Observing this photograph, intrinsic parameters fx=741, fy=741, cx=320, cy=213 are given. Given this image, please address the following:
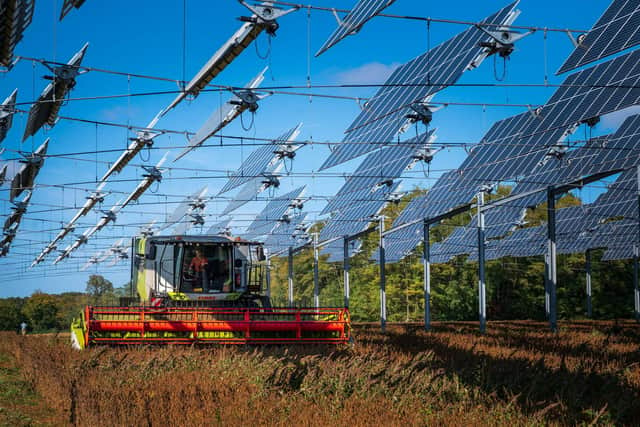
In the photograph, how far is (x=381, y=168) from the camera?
30312 mm

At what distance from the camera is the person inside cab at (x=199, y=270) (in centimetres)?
2059

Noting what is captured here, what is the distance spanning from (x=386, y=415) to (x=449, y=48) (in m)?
14.9

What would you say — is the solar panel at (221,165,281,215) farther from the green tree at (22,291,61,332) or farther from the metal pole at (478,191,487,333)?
the green tree at (22,291,61,332)

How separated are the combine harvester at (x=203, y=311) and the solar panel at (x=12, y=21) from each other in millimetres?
6163

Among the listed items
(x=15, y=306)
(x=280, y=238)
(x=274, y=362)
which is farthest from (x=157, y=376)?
(x=15, y=306)

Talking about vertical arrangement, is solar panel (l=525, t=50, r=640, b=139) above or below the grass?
above

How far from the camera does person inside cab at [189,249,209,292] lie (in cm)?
2059

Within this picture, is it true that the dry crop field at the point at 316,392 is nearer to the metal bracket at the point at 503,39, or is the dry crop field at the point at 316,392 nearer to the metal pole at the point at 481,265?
the metal bracket at the point at 503,39

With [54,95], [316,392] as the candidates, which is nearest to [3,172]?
[54,95]

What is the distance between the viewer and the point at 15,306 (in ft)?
232

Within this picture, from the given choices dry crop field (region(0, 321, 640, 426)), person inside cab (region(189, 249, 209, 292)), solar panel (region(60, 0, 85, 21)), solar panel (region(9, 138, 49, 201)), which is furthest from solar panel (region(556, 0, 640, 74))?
solar panel (region(9, 138, 49, 201))

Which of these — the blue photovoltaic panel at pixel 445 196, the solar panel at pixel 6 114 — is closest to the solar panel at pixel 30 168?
the solar panel at pixel 6 114

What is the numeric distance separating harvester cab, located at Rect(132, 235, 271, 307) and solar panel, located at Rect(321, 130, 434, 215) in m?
7.04

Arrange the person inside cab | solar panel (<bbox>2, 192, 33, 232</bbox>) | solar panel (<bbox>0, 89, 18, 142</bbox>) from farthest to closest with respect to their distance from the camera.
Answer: solar panel (<bbox>2, 192, 33, 232</bbox>) → the person inside cab → solar panel (<bbox>0, 89, 18, 142</bbox>)
